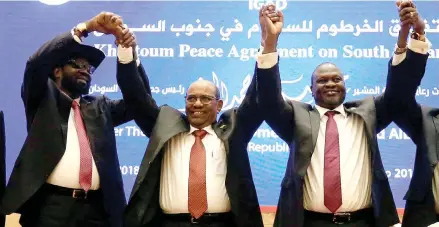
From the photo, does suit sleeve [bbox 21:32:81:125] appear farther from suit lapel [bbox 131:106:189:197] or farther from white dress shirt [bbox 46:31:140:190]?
suit lapel [bbox 131:106:189:197]

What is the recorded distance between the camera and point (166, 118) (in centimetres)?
297

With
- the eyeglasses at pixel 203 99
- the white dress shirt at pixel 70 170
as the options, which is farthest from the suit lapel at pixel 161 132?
the white dress shirt at pixel 70 170

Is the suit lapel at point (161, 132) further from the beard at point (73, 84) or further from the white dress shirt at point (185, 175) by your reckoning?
the beard at point (73, 84)

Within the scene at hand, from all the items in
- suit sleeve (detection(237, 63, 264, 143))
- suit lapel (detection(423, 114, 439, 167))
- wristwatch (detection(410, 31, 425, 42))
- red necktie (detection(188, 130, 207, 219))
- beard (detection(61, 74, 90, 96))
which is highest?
wristwatch (detection(410, 31, 425, 42))

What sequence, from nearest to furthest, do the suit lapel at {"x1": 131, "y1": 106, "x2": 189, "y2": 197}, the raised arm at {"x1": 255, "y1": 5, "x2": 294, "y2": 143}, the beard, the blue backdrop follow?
1. the raised arm at {"x1": 255, "y1": 5, "x2": 294, "y2": 143}
2. the suit lapel at {"x1": 131, "y1": 106, "x2": 189, "y2": 197}
3. the beard
4. the blue backdrop

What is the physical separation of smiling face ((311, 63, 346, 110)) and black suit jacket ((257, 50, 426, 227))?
0.23ft

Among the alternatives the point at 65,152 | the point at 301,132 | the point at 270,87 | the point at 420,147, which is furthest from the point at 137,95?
the point at 420,147

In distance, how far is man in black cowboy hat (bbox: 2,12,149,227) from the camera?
110 inches

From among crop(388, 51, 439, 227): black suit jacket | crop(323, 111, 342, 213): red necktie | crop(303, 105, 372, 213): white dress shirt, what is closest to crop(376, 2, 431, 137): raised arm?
crop(388, 51, 439, 227): black suit jacket

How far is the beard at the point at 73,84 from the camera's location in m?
3.04

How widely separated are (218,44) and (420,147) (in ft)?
5.86

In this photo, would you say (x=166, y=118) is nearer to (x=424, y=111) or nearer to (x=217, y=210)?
(x=217, y=210)

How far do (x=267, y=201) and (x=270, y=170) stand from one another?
0.21m

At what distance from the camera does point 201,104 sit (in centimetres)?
292
